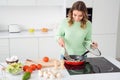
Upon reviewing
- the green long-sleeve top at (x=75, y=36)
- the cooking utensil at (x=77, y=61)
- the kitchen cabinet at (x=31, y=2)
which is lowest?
the cooking utensil at (x=77, y=61)

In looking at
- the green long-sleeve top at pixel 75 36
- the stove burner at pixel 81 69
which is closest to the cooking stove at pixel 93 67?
the stove burner at pixel 81 69

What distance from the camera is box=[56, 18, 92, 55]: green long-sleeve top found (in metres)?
2.30

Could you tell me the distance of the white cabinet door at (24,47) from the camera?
359 centimetres

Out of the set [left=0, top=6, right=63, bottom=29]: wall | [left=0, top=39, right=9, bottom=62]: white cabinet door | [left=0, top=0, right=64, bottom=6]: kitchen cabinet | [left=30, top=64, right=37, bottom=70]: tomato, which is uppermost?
[left=0, top=0, right=64, bottom=6]: kitchen cabinet

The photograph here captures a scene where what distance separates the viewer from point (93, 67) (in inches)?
79.2

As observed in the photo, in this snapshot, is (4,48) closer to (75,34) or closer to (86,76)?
(75,34)

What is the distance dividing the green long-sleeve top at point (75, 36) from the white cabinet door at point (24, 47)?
138 cm

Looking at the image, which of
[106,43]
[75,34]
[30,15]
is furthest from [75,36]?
[30,15]

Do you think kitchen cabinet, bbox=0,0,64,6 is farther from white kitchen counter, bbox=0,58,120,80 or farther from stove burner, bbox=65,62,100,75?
white kitchen counter, bbox=0,58,120,80

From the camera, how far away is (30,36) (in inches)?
141

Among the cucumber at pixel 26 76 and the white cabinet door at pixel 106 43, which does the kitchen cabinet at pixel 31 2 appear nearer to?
the white cabinet door at pixel 106 43

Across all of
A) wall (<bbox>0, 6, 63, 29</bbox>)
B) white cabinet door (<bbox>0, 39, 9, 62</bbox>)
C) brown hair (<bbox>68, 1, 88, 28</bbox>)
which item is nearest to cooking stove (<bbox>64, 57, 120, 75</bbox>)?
brown hair (<bbox>68, 1, 88, 28</bbox>)

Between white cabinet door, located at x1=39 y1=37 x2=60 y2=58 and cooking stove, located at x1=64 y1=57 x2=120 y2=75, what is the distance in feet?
5.14

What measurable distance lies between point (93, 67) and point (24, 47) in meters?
1.91
